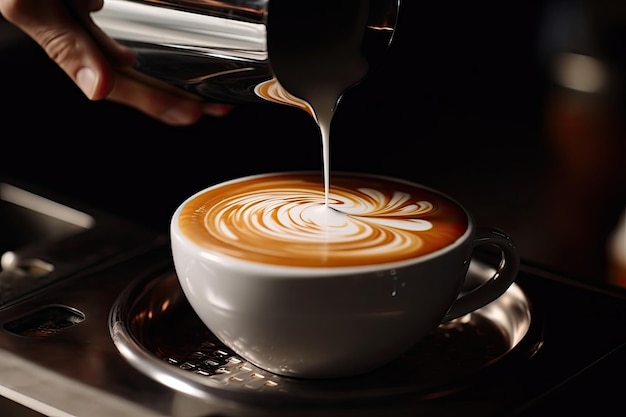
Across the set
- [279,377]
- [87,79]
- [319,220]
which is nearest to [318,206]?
[319,220]

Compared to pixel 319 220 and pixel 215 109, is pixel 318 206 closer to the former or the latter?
pixel 319 220

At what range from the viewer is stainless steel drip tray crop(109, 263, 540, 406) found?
0.69 m

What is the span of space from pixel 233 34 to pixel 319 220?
0.16m

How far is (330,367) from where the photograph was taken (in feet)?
2.34

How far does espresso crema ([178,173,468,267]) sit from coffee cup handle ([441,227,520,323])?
23 millimetres

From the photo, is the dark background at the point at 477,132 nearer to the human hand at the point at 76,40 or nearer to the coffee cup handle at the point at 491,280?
the human hand at the point at 76,40

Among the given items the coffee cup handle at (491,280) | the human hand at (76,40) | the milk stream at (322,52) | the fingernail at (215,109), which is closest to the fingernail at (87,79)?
the human hand at (76,40)

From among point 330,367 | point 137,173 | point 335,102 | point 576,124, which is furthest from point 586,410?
point 137,173

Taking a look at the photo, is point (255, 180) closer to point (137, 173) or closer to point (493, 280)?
point (493, 280)

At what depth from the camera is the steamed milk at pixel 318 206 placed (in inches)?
27.6

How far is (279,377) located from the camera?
74 cm

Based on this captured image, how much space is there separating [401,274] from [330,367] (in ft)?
0.32

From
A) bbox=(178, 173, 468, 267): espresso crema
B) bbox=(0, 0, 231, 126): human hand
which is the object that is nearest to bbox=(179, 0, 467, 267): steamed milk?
bbox=(178, 173, 468, 267): espresso crema

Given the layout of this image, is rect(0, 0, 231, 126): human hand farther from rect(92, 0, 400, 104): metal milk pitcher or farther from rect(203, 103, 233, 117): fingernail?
rect(203, 103, 233, 117): fingernail
